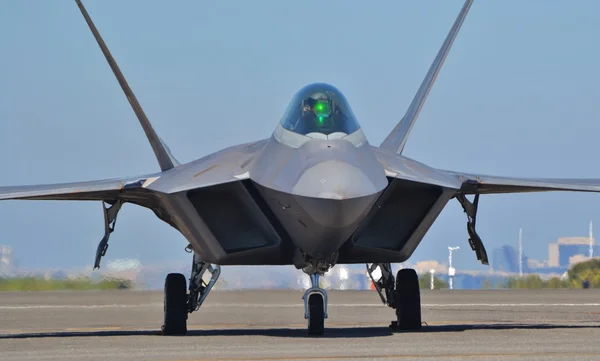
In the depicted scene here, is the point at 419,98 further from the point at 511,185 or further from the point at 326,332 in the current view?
the point at 326,332

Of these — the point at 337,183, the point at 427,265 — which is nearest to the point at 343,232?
the point at 337,183

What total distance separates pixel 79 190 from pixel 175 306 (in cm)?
152

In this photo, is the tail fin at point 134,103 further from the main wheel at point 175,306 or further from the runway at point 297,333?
the runway at point 297,333

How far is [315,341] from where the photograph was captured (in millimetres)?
11391

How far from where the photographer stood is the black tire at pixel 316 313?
11922 millimetres

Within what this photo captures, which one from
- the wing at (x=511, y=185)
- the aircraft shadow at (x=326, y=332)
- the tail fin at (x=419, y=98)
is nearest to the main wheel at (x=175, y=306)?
the aircraft shadow at (x=326, y=332)

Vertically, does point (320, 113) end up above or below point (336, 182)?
above

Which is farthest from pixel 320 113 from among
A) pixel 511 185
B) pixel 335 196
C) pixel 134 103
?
pixel 134 103

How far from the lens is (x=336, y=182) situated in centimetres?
1105

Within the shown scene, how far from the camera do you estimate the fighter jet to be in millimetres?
11422

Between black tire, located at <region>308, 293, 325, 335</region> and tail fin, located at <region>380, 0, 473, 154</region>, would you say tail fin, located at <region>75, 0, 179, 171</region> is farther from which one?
black tire, located at <region>308, 293, 325, 335</region>

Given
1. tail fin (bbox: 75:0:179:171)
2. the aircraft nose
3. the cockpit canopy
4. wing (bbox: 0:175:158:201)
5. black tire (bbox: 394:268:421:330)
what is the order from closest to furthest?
1. the aircraft nose
2. the cockpit canopy
3. wing (bbox: 0:175:158:201)
4. black tire (bbox: 394:268:421:330)
5. tail fin (bbox: 75:0:179:171)

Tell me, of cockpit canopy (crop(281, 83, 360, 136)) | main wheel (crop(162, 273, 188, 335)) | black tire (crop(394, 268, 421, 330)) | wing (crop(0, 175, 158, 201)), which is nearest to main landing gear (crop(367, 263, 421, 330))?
black tire (crop(394, 268, 421, 330))

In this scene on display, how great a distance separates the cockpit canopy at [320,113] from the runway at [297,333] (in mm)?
1886
